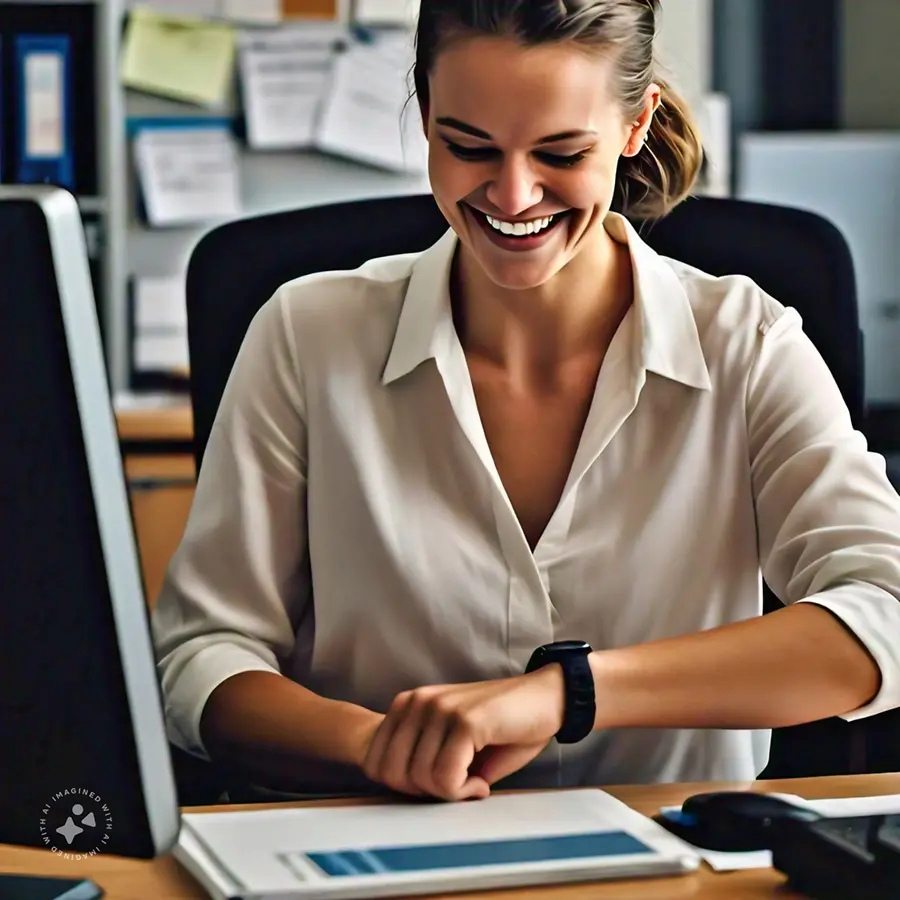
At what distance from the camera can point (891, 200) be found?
262cm

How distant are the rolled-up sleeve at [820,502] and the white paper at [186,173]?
1.60m

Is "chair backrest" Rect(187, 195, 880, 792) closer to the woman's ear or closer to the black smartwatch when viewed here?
the woman's ear

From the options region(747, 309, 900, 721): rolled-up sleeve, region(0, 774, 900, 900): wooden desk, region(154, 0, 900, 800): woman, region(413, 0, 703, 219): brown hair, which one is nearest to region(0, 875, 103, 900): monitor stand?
region(0, 774, 900, 900): wooden desk

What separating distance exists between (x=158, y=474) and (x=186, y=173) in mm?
624

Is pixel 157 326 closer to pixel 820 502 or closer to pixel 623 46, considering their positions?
pixel 623 46

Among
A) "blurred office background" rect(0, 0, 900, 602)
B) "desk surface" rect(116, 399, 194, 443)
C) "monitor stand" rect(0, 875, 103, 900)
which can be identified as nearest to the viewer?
"monitor stand" rect(0, 875, 103, 900)

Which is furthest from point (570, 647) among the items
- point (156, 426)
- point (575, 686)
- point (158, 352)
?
point (158, 352)

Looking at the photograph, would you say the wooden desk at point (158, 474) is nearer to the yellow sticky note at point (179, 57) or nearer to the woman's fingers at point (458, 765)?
the yellow sticky note at point (179, 57)

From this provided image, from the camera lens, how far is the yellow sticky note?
2553 mm

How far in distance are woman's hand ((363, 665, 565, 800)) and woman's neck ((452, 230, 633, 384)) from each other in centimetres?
36

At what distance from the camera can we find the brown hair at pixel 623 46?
1044mm

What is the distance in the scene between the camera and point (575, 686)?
92cm

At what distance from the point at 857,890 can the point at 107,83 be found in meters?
2.13

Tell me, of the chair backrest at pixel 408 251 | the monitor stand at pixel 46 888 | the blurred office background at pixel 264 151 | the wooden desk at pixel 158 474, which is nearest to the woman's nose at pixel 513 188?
the chair backrest at pixel 408 251
